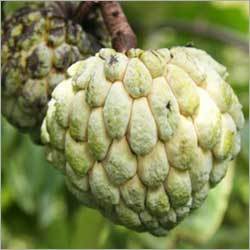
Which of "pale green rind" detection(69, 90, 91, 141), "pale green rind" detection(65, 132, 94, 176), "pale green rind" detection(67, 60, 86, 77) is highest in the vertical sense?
"pale green rind" detection(67, 60, 86, 77)

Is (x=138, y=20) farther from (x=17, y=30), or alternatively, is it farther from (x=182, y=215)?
(x=182, y=215)

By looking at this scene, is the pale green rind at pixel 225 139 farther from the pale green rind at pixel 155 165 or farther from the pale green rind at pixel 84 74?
the pale green rind at pixel 84 74

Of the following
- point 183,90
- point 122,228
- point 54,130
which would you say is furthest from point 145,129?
point 122,228

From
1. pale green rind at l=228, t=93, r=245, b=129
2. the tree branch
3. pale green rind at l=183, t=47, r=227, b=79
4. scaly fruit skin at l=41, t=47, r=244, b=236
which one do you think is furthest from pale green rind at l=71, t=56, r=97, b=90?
the tree branch

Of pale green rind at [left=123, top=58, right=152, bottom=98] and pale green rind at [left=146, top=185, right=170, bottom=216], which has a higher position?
pale green rind at [left=123, top=58, right=152, bottom=98]

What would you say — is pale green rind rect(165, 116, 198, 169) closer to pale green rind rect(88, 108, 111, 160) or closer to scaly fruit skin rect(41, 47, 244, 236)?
scaly fruit skin rect(41, 47, 244, 236)

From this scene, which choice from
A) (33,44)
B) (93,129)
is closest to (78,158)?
(93,129)
